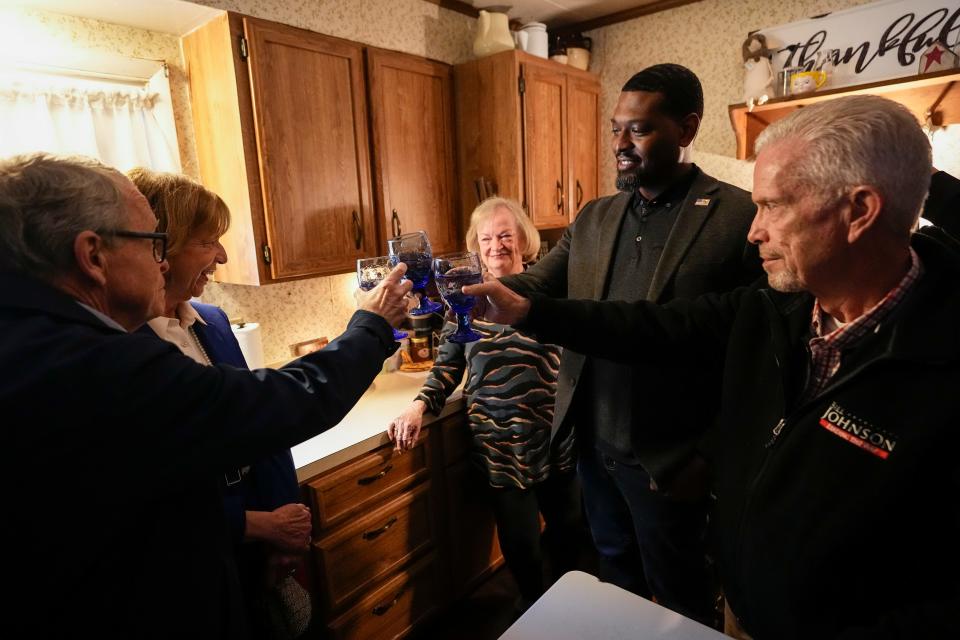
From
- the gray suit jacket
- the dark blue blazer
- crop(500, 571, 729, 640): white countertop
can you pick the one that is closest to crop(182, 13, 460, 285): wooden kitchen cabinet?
the dark blue blazer

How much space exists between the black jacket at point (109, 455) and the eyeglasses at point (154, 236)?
0.43ft

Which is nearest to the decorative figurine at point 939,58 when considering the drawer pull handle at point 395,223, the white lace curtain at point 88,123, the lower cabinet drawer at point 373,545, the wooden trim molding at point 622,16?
the wooden trim molding at point 622,16

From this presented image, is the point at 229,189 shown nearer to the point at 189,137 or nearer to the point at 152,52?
the point at 189,137

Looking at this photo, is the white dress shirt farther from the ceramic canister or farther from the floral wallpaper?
the ceramic canister

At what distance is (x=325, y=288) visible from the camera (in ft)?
8.30

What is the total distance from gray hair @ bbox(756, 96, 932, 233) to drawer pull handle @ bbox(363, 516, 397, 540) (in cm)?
168

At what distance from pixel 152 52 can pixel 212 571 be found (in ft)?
6.23

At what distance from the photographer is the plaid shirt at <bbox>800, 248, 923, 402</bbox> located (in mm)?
839

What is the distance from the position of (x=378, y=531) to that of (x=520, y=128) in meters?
1.91

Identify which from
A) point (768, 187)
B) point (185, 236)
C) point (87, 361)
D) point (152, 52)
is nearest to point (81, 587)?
point (87, 361)

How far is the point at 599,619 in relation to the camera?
3.04ft

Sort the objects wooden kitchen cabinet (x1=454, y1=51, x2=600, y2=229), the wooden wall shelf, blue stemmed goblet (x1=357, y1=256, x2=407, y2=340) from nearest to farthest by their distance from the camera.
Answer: blue stemmed goblet (x1=357, y1=256, x2=407, y2=340) < the wooden wall shelf < wooden kitchen cabinet (x1=454, y1=51, x2=600, y2=229)

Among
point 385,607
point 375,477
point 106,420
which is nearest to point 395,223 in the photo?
point 375,477

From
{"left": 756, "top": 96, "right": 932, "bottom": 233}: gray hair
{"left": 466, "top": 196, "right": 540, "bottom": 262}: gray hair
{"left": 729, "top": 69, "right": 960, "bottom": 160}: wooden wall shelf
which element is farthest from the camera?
{"left": 729, "top": 69, "right": 960, "bottom": 160}: wooden wall shelf
